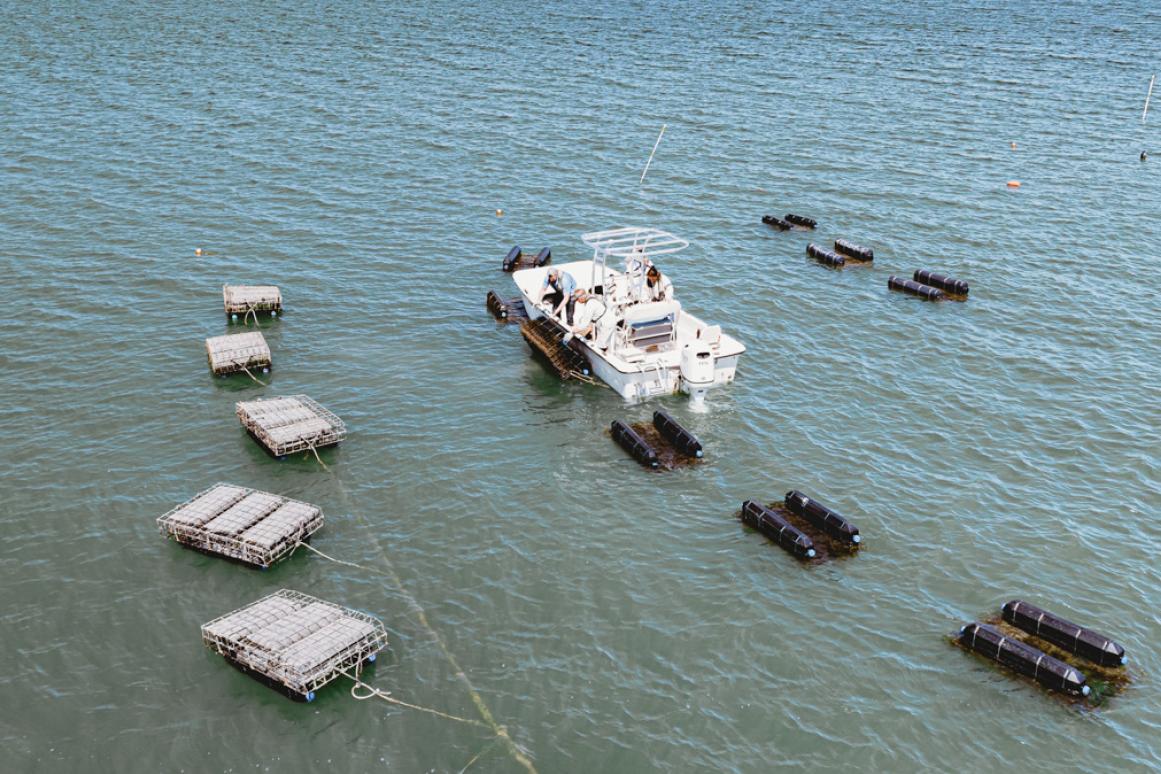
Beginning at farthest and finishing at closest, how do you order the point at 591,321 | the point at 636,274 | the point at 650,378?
the point at 636,274 → the point at 591,321 → the point at 650,378

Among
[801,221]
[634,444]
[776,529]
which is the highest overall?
[801,221]

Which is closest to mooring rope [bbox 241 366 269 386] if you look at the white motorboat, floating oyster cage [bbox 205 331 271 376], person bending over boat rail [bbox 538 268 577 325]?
floating oyster cage [bbox 205 331 271 376]

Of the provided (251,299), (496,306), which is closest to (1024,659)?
(496,306)

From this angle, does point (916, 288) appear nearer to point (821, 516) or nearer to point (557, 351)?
point (557, 351)

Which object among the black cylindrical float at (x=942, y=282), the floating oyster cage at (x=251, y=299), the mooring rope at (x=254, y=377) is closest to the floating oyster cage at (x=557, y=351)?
the mooring rope at (x=254, y=377)

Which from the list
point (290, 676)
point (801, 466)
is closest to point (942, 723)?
point (801, 466)

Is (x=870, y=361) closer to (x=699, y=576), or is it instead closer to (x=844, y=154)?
(x=699, y=576)

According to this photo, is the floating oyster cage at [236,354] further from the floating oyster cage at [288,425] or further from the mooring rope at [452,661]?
the mooring rope at [452,661]
